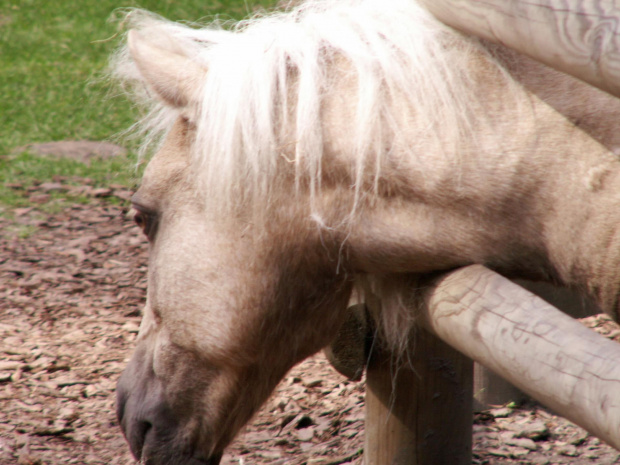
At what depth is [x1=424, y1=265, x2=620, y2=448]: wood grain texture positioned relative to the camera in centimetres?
102

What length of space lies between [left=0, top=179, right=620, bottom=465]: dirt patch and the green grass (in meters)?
0.61

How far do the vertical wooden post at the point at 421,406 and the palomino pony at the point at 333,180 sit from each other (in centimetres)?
34

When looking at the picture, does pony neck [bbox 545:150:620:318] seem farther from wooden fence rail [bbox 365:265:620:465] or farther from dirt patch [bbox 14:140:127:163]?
dirt patch [bbox 14:140:127:163]

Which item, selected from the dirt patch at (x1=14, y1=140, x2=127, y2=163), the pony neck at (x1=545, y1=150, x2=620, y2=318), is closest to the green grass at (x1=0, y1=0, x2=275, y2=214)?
the dirt patch at (x1=14, y1=140, x2=127, y2=163)

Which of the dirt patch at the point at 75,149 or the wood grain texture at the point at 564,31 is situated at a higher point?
the wood grain texture at the point at 564,31

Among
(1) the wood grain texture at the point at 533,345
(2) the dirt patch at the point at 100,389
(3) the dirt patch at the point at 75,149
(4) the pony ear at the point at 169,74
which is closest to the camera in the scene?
(1) the wood grain texture at the point at 533,345

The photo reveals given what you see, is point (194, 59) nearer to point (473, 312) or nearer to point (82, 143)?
point (473, 312)

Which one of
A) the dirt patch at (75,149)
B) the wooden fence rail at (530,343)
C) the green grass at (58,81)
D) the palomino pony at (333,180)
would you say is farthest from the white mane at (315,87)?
the dirt patch at (75,149)

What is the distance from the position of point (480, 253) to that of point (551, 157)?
22cm

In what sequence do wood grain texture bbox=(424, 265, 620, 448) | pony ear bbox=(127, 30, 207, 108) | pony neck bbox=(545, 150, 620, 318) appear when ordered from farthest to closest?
pony ear bbox=(127, 30, 207, 108) → pony neck bbox=(545, 150, 620, 318) → wood grain texture bbox=(424, 265, 620, 448)

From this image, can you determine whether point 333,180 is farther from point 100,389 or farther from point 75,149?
point 75,149

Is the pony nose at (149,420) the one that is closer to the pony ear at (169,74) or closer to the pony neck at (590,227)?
the pony ear at (169,74)

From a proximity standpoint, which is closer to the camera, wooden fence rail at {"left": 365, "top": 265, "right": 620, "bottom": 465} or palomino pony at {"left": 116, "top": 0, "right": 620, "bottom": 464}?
wooden fence rail at {"left": 365, "top": 265, "right": 620, "bottom": 465}

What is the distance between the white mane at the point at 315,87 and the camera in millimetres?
1355
